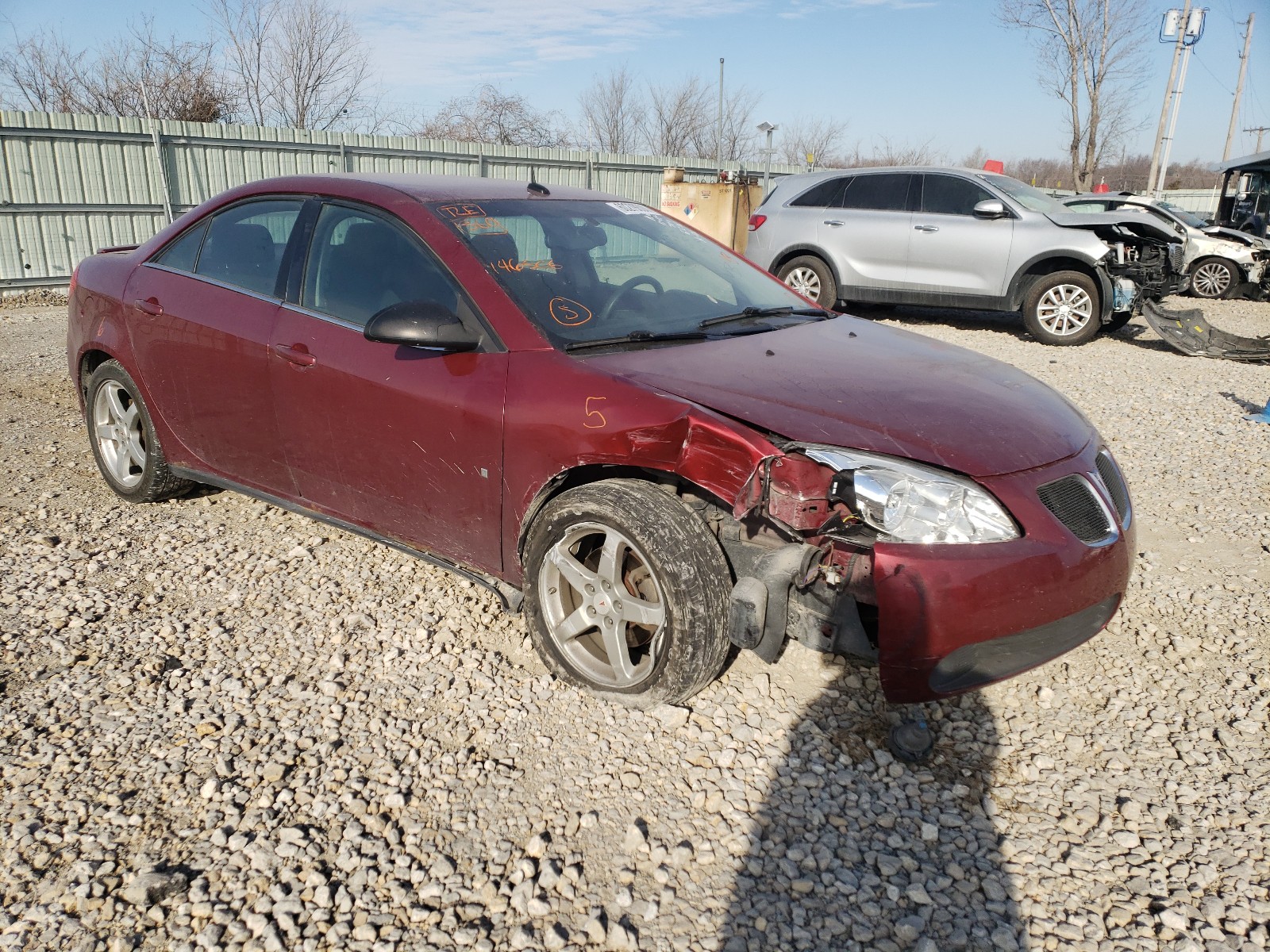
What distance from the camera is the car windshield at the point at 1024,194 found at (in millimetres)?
10227

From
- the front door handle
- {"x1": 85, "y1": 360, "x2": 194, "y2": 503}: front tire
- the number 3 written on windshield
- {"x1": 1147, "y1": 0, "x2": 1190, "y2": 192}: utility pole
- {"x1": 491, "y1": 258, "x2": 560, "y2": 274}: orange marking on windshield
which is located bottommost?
{"x1": 85, "y1": 360, "x2": 194, "y2": 503}: front tire

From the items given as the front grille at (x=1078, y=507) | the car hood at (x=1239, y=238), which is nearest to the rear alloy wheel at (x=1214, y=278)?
the car hood at (x=1239, y=238)

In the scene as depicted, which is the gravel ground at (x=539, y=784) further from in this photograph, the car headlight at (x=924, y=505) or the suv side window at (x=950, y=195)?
the suv side window at (x=950, y=195)

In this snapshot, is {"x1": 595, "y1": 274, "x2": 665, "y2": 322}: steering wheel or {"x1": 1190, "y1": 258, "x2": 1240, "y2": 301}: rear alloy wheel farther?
{"x1": 1190, "y1": 258, "x2": 1240, "y2": 301}: rear alloy wheel

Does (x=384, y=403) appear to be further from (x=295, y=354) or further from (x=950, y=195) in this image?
(x=950, y=195)

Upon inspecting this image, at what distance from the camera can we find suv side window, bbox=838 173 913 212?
1067 centimetres

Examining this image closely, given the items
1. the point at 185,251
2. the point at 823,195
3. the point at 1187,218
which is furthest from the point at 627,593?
the point at 1187,218

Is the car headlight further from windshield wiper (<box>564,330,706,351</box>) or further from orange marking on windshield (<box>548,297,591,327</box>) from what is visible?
orange marking on windshield (<box>548,297,591,327</box>)

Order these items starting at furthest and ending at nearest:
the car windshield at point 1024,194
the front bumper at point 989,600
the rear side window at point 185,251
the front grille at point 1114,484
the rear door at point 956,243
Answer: the car windshield at point 1024,194 < the rear door at point 956,243 < the rear side window at point 185,251 < the front grille at point 1114,484 < the front bumper at point 989,600

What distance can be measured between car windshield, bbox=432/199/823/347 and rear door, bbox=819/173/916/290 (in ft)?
23.0

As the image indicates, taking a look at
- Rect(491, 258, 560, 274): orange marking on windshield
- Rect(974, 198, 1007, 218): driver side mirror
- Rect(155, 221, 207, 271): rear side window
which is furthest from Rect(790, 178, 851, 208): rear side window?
Rect(491, 258, 560, 274): orange marking on windshield

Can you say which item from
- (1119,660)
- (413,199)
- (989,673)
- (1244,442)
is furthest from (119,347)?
(1244,442)

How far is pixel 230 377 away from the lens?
3809mm

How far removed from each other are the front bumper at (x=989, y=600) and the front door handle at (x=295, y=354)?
87.1 inches
